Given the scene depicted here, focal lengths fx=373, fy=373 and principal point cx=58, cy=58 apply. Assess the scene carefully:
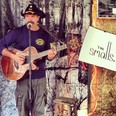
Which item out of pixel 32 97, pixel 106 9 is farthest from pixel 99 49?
pixel 32 97

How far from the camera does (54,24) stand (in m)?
2.62

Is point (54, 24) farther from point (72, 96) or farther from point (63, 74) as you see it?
point (72, 96)

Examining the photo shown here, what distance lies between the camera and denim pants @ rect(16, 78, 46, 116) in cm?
267

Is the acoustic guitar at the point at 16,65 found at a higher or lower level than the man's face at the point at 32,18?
lower

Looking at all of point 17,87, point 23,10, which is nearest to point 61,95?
point 17,87

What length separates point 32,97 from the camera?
268 cm

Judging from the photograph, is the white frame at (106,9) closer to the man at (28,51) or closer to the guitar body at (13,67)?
the man at (28,51)

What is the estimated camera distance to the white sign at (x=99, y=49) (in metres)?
2.66

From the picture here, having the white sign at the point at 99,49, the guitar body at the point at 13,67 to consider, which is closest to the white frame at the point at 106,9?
the white sign at the point at 99,49

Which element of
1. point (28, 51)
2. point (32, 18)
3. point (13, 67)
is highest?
point (32, 18)

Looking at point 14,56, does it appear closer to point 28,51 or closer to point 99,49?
point 28,51

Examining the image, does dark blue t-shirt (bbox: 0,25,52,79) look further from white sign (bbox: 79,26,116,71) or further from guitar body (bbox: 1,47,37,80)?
white sign (bbox: 79,26,116,71)

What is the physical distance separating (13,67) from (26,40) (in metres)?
0.21

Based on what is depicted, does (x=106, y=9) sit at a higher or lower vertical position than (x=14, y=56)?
higher
